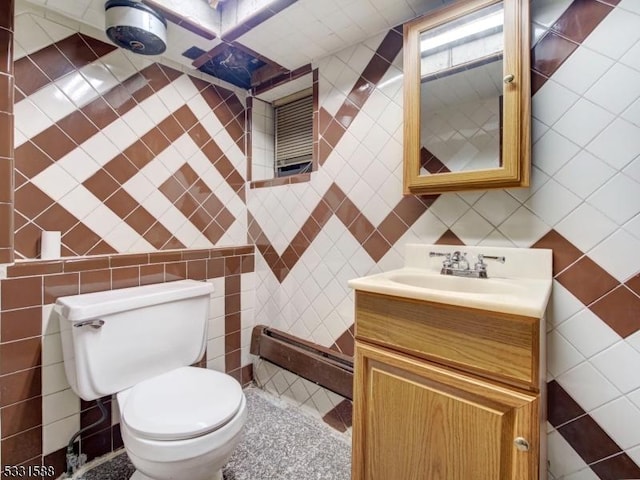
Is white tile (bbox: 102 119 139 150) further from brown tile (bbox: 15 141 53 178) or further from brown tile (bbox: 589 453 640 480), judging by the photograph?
brown tile (bbox: 589 453 640 480)

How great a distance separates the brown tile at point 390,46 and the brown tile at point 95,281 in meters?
1.60

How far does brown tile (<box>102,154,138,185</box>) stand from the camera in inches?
58.8

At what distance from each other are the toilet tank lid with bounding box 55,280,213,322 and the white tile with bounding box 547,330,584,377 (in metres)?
1.39

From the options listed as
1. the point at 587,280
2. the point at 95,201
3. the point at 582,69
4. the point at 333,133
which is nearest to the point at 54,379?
the point at 95,201

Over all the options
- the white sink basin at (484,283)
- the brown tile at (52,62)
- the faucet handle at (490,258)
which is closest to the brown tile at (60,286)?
the brown tile at (52,62)

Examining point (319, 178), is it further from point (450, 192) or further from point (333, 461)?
point (333, 461)

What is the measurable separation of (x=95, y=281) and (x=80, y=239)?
0.65 feet

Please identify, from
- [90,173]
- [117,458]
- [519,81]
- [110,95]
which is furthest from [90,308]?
[519,81]

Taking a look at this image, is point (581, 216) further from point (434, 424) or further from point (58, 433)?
point (58, 433)

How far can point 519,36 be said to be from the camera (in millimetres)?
1046

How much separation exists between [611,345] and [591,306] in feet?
0.41

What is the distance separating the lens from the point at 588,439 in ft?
3.43

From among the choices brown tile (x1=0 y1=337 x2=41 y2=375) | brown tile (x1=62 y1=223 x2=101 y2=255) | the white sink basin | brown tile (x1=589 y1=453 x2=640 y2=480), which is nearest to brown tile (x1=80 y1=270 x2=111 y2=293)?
brown tile (x1=62 y1=223 x2=101 y2=255)

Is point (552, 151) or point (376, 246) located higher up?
point (552, 151)
